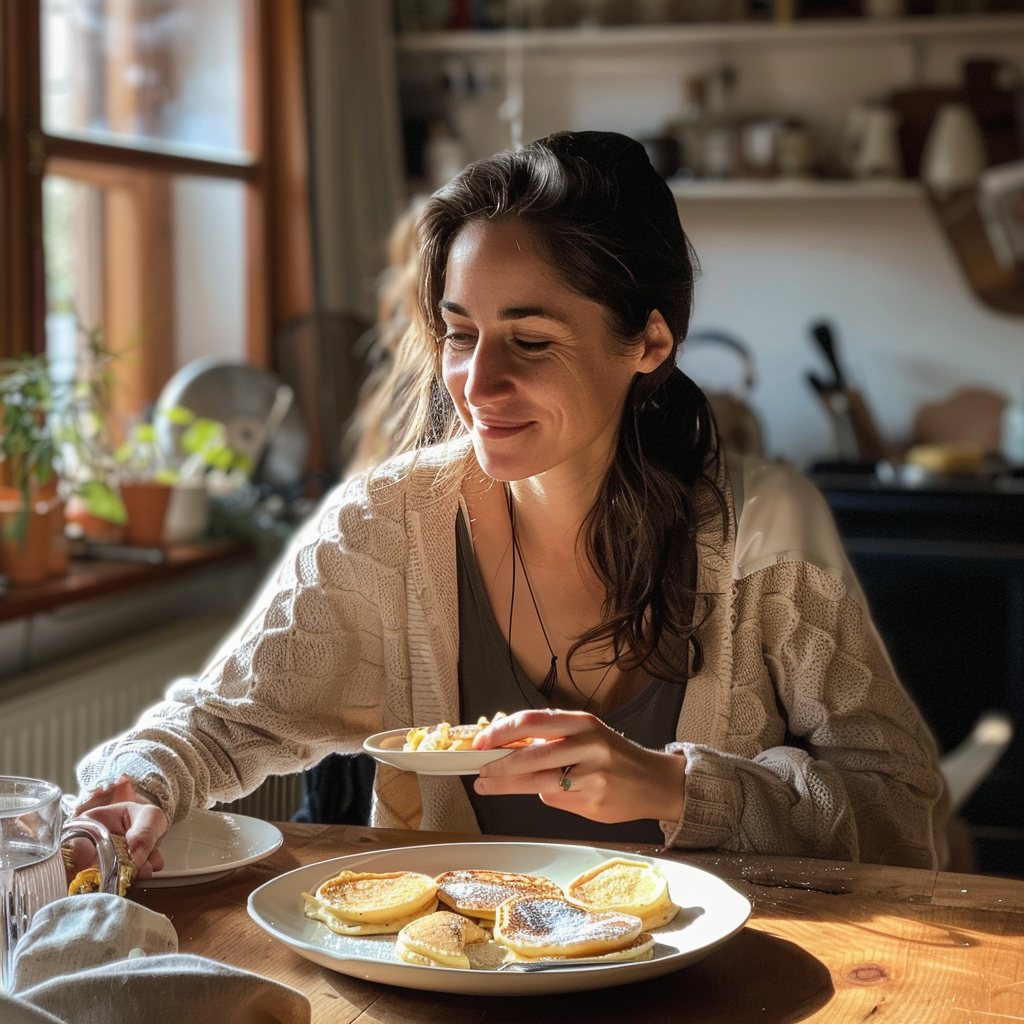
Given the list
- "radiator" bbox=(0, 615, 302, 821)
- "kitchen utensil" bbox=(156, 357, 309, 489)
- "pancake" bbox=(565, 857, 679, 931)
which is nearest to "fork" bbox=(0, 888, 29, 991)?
"pancake" bbox=(565, 857, 679, 931)

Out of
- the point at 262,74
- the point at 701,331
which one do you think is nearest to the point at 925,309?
the point at 701,331

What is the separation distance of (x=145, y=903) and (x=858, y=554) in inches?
97.5

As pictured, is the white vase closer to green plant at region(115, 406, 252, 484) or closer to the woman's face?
green plant at region(115, 406, 252, 484)

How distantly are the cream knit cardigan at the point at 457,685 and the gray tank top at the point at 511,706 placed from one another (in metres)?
0.02

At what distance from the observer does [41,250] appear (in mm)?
2682

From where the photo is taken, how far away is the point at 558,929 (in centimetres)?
87

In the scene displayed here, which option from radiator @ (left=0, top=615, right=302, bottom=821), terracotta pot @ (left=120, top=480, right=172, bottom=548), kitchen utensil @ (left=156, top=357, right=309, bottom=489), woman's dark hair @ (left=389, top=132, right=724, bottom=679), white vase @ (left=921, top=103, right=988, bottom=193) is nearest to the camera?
woman's dark hair @ (left=389, top=132, right=724, bottom=679)

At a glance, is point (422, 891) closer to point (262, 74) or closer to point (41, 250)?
point (41, 250)

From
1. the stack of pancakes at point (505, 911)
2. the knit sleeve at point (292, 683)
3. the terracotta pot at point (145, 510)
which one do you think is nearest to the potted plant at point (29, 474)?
the terracotta pot at point (145, 510)

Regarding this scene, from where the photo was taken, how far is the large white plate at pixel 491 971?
819mm

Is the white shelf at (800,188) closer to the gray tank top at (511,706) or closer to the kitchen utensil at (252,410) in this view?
the kitchen utensil at (252,410)

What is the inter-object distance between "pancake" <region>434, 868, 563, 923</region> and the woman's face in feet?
1.43

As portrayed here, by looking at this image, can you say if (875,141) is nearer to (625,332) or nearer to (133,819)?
(625,332)

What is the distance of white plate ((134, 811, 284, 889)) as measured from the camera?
1033 mm
